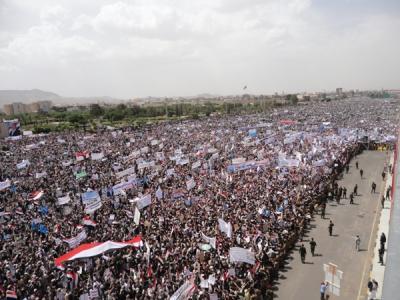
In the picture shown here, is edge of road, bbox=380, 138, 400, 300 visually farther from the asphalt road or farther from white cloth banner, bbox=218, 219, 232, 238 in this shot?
white cloth banner, bbox=218, 219, 232, 238

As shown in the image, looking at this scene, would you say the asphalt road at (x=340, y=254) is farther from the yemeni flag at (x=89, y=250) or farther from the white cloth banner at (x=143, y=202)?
the white cloth banner at (x=143, y=202)

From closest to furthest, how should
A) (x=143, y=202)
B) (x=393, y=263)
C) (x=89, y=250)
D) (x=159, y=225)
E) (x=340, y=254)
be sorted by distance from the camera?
(x=393, y=263), (x=89, y=250), (x=340, y=254), (x=159, y=225), (x=143, y=202)

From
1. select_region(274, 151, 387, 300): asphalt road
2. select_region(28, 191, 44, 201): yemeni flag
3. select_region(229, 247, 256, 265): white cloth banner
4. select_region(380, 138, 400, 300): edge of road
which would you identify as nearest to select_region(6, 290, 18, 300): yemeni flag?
select_region(229, 247, 256, 265): white cloth banner

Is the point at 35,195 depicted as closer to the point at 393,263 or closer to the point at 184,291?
the point at 184,291

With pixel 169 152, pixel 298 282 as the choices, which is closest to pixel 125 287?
pixel 298 282

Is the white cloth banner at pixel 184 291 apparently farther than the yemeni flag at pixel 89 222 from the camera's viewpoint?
No

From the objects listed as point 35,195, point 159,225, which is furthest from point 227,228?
point 35,195

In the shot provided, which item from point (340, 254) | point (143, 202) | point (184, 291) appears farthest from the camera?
point (143, 202)

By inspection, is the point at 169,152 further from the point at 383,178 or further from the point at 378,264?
the point at 378,264

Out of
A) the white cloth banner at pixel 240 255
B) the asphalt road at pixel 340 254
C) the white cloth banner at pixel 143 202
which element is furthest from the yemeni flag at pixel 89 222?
the asphalt road at pixel 340 254
